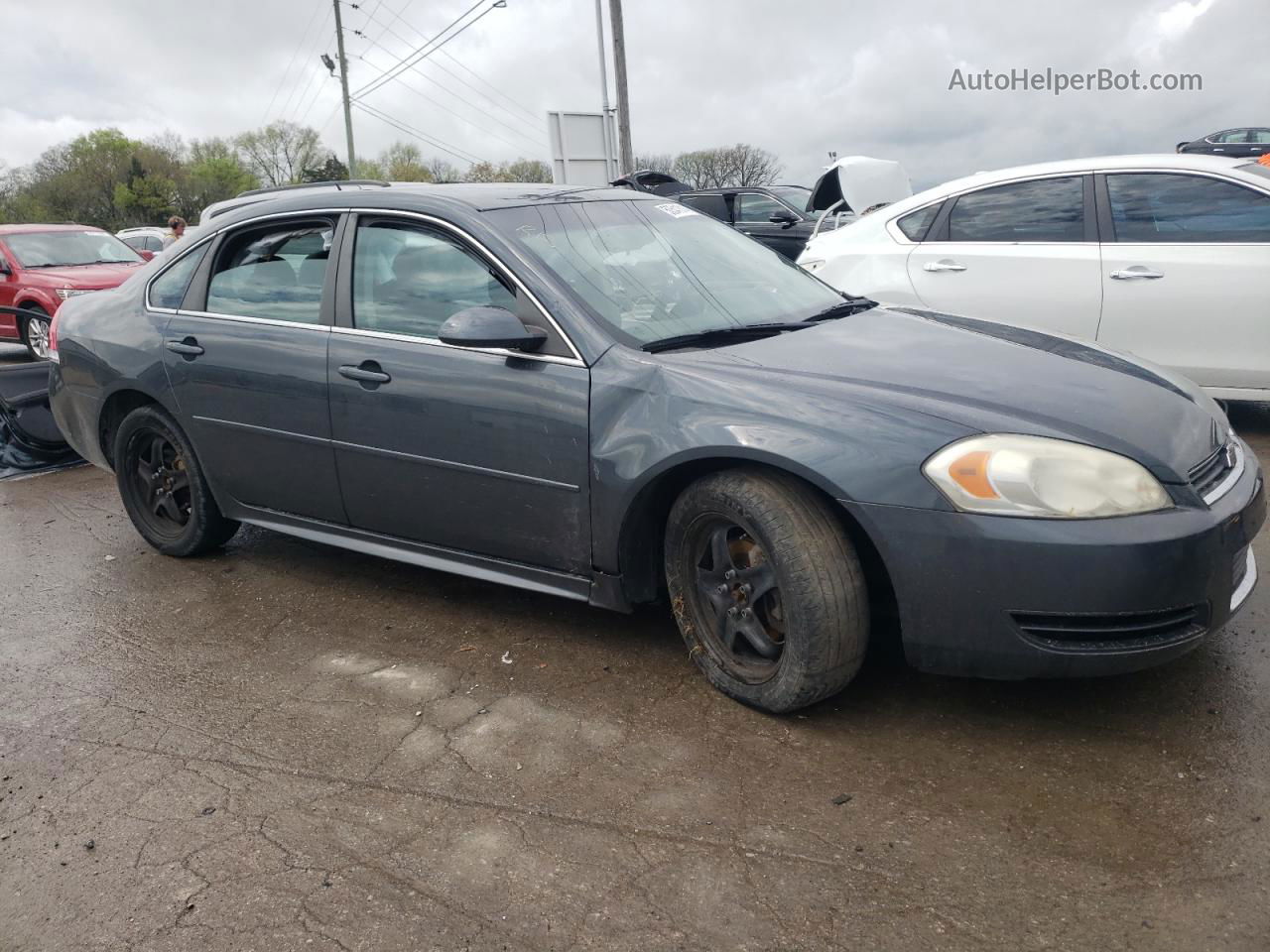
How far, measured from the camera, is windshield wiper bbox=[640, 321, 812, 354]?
343cm

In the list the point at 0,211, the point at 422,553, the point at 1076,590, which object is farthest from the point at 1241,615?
the point at 0,211

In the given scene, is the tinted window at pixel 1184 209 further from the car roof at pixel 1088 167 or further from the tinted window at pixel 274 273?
the tinted window at pixel 274 273

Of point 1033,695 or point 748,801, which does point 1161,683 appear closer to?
point 1033,695

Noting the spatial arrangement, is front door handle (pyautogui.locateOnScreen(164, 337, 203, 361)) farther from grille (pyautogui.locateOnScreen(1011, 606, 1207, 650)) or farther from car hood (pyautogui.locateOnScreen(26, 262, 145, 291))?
car hood (pyautogui.locateOnScreen(26, 262, 145, 291))

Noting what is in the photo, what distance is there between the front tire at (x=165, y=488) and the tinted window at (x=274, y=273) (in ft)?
2.17

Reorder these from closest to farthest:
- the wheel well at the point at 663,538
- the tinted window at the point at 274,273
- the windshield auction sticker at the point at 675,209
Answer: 1. the wheel well at the point at 663,538
2. the tinted window at the point at 274,273
3. the windshield auction sticker at the point at 675,209

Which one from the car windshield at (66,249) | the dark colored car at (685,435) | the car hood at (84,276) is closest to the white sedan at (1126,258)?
the dark colored car at (685,435)

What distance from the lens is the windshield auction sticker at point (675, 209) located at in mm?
4318

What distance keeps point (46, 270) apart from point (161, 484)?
872 centimetres

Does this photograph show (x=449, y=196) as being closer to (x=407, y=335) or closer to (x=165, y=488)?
(x=407, y=335)

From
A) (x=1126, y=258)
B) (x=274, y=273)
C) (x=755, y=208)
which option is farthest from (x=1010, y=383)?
(x=755, y=208)

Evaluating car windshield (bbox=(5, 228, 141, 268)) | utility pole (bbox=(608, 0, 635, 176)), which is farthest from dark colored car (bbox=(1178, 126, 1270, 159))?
car windshield (bbox=(5, 228, 141, 268))

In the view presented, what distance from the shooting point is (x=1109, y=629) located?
277cm

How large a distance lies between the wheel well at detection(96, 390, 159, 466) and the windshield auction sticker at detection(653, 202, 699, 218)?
7.62 feet
